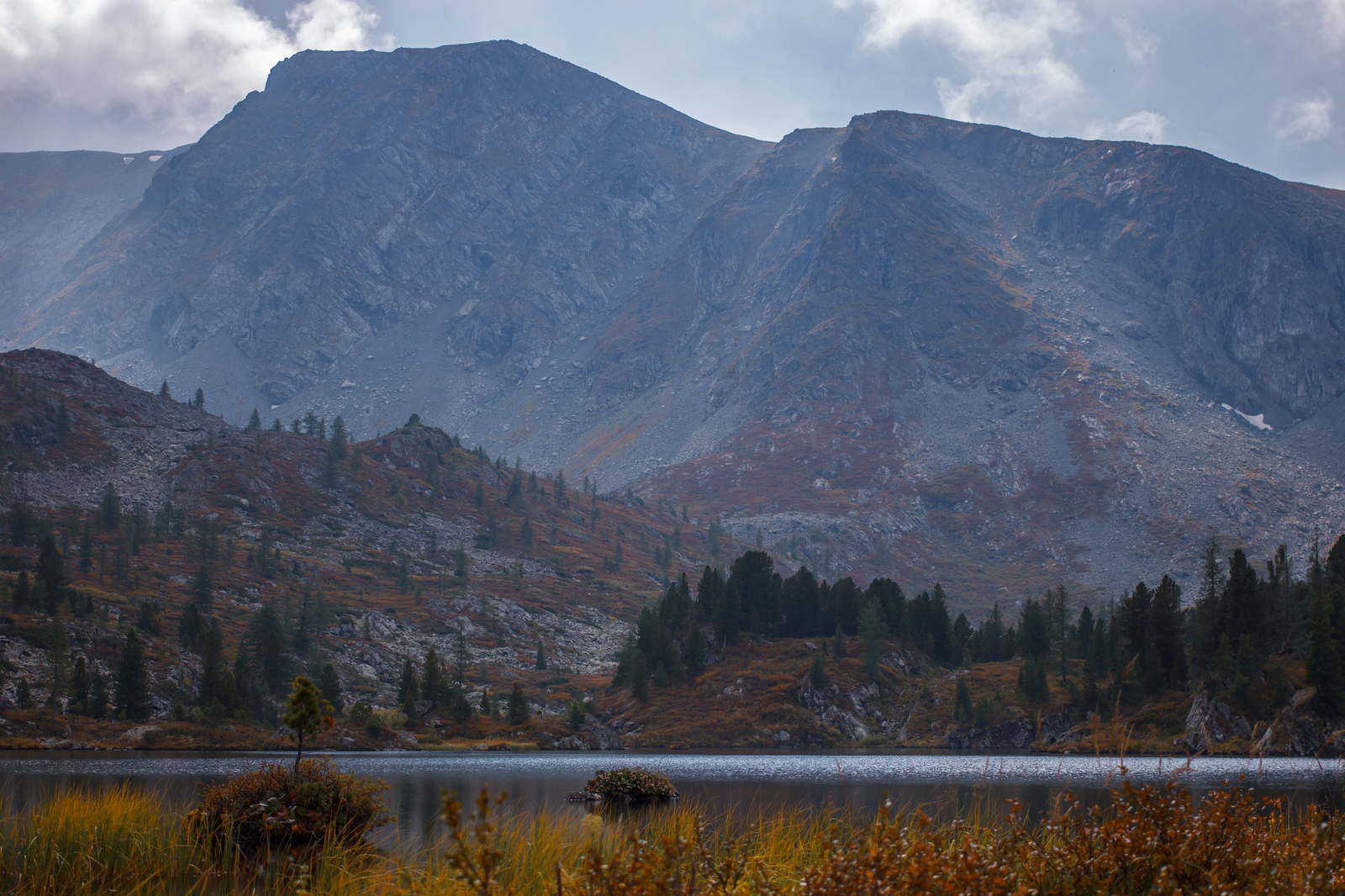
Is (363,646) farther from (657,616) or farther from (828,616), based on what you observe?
(828,616)

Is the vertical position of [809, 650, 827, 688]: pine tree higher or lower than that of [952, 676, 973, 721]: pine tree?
higher

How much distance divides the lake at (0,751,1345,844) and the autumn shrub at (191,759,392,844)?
193cm

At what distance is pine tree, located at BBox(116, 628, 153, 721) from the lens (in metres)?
114

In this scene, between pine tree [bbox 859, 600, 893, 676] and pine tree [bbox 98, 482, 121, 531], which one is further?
pine tree [bbox 98, 482, 121, 531]

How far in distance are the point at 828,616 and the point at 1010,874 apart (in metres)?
161

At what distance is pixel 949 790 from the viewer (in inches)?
2082

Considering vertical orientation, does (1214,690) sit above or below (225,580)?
below

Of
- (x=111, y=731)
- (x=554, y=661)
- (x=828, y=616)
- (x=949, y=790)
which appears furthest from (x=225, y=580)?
(x=949, y=790)

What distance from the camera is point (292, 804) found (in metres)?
25.8

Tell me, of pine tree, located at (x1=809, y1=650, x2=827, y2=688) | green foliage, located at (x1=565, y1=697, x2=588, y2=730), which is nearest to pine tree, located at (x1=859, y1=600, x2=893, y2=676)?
pine tree, located at (x1=809, y1=650, x2=827, y2=688)

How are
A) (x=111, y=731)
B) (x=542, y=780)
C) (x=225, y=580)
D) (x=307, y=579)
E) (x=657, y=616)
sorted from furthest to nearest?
1. (x=307, y=579)
2. (x=225, y=580)
3. (x=657, y=616)
4. (x=111, y=731)
5. (x=542, y=780)

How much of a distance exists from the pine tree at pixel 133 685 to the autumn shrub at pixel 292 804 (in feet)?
338

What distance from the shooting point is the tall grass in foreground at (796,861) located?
33.4 feet

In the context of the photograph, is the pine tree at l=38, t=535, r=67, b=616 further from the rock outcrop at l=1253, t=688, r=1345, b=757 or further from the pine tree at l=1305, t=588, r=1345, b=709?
the pine tree at l=1305, t=588, r=1345, b=709
